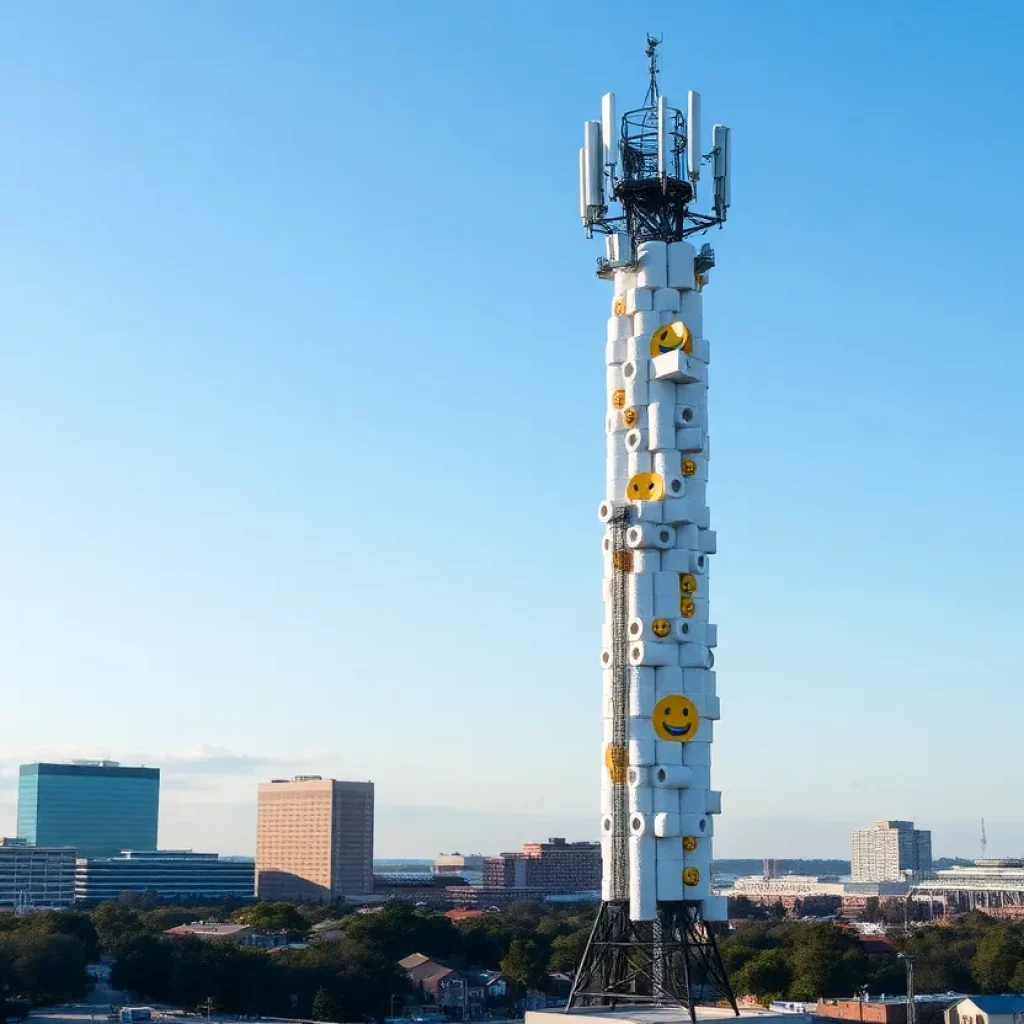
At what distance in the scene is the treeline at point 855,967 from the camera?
374 ft

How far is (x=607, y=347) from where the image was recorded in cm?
6481

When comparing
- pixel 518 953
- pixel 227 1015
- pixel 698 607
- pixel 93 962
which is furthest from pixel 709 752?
pixel 93 962

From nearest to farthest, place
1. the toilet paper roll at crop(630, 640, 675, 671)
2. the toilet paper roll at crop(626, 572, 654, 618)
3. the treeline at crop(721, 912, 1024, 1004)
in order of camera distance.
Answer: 1. the toilet paper roll at crop(630, 640, 675, 671)
2. the toilet paper roll at crop(626, 572, 654, 618)
3. the treeline at crop(721, 912, 1024, 1004)

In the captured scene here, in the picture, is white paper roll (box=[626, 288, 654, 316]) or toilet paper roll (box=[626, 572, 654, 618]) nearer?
toilet paper roll (box=[626, 572, 654, 618])

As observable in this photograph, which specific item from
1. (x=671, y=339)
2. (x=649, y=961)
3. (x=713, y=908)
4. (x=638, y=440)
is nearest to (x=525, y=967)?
(x=713, y=908)

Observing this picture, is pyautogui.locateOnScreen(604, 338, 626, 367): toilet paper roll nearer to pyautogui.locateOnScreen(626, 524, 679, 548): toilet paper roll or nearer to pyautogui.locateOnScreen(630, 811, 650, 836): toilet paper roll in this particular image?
pyautogui.locateOnScreen(626, 524, 679, 548): toilet paper roll

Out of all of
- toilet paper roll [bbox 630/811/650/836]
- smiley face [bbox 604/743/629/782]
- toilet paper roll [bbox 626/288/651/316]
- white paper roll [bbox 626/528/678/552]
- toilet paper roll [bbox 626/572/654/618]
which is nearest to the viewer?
toilet paper roll [bbox 630/811/650/836]

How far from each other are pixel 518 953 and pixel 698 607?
76.0 metres

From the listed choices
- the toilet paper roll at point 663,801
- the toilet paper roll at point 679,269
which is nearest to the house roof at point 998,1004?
the toilet paper roll at point 663,801

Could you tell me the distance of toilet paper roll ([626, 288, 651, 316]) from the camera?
63844 mm

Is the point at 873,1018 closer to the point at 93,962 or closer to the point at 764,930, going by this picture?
the point at 764,930

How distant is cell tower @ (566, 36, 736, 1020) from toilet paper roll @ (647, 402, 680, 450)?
0.08 metres

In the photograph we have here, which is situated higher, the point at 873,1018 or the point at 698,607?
the point at 698,607

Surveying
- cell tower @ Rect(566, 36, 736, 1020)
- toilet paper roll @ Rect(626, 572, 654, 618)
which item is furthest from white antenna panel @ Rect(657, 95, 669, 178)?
toilet paper roll @ Rect(626, 572, 654, 618)
